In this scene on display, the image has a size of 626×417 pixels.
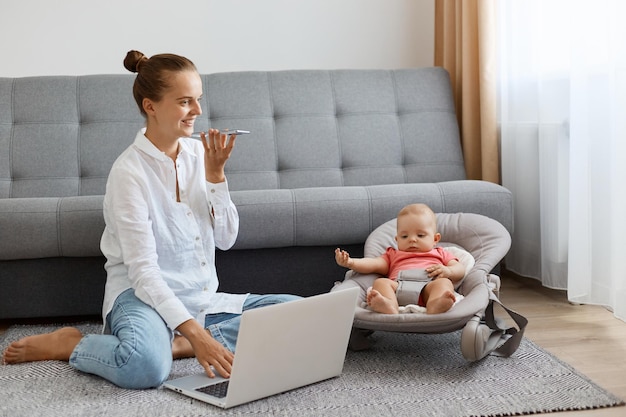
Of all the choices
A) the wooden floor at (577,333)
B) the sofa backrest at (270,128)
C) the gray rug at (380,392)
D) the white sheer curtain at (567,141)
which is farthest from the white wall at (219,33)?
the gray rug at (380,392)

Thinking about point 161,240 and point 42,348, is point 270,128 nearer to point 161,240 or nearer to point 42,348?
point 161,240

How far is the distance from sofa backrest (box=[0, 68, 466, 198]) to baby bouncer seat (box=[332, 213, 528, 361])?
65 cm

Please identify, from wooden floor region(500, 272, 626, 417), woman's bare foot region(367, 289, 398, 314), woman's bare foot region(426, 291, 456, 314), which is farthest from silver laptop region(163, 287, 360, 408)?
wooden floor region(500, 272, 626, 417)

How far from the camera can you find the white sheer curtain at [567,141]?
2.67 meters

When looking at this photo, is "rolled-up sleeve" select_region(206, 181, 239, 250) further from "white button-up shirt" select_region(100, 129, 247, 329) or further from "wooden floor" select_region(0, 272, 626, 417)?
"wooden floor" select_region(0, 272, 626, 417)

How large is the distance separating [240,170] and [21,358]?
49.5 inches

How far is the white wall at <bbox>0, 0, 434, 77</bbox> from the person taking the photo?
3.82 meters

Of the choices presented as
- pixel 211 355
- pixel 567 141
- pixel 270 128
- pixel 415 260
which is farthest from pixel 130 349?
pixel 567 141

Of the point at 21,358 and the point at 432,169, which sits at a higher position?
the point at 432,169

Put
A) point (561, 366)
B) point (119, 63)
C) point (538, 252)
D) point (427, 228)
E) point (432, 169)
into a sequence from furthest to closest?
1. point (119, 63)
2. point (432, 169)
3. point (538, 252)
4. point (427, 228)
5. point (561, 366)

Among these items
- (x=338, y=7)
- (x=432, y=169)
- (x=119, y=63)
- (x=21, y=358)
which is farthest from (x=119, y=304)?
(x=338, y=7)

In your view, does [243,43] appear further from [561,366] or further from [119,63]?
[561,366]

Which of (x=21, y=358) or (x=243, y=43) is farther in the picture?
(x=243, y=43)

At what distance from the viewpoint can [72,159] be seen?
10.7ft
